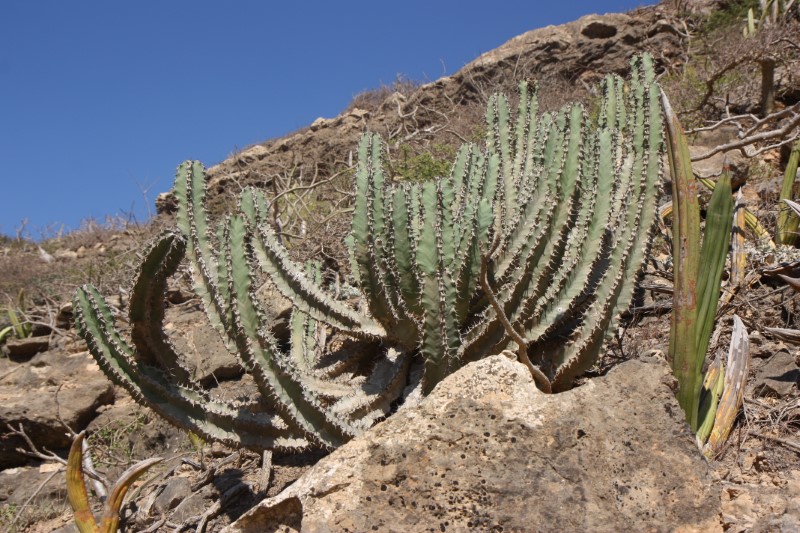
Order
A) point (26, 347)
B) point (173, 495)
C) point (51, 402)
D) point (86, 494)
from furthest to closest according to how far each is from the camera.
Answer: point (26, 347)
point (51, 402)
point (173, 495)
point (86, 494)

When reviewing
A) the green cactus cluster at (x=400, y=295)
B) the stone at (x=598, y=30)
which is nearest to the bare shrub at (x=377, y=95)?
the stone at (x=598, y=30)

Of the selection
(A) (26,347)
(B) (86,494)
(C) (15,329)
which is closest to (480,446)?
(B) (86,494)

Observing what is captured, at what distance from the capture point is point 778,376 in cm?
333

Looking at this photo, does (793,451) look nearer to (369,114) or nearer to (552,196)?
(552,196)

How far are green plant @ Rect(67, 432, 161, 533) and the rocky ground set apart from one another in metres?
0.51

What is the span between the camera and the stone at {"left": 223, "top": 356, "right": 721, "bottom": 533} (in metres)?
2.07

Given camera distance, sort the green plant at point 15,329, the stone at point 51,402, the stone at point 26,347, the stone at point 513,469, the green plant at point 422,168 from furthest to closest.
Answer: the green plant at point 422,168 → the green plant at point 15,329 → the stone at point 26,347 → the stone at point 51,402 → the stone at point 513,469

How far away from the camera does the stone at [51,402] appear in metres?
4.83

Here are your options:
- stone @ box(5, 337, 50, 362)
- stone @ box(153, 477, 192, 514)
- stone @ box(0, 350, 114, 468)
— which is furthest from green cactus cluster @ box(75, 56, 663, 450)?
stone @ box(5, 337, 50, 362)

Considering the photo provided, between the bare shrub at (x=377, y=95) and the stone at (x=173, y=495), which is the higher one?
the bare shrub at (x=377, y=95)

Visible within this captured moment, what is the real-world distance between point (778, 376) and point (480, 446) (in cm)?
193

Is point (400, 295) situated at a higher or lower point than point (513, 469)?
higher

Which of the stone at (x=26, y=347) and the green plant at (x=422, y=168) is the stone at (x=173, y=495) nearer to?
the stone at (x=26, y=347)

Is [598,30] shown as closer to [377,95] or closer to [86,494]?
[377,95]
